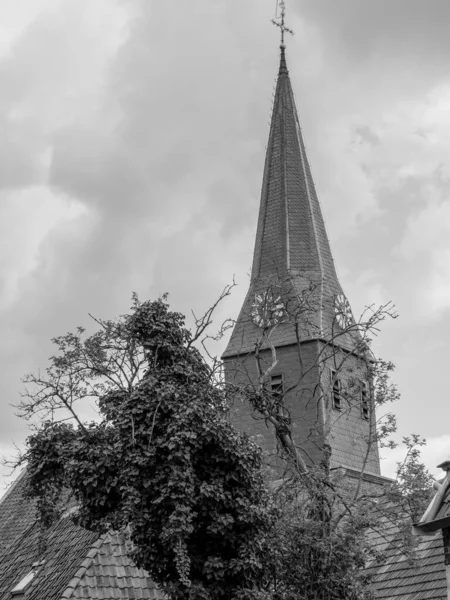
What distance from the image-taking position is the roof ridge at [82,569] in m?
21.4

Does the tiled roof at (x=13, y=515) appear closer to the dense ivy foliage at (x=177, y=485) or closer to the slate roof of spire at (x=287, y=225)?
the dense ivy foliage at (x=177, y=485)

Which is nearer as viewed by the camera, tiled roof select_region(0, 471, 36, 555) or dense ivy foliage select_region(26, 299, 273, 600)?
dense ivy foliage select_region(26, 299, 273, 600)

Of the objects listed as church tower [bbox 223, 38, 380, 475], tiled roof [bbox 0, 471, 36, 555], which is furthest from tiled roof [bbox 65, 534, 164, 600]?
church tower [bbox 223, 38, 380, 475]

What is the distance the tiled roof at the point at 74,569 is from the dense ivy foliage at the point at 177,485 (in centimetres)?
327

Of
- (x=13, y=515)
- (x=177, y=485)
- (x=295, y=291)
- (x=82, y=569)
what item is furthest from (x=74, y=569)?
(x=295, y=291)

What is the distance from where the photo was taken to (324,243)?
48562mm

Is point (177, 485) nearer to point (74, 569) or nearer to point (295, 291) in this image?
point (74, 569)

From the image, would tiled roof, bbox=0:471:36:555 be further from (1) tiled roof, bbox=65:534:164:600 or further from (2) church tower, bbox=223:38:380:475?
(2) church tower, bbox=223:38:380:475

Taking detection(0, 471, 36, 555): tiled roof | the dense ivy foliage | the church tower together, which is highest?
the church tower

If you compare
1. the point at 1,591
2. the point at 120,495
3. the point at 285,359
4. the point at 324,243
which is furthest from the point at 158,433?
the point at 324,243

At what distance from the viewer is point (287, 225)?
4831 cm

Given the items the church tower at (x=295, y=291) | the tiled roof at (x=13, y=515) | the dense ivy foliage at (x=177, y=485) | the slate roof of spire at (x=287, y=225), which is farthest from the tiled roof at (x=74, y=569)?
the slate roof of spire at (x=287, y=225)

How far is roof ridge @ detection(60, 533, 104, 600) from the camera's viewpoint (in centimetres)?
2142

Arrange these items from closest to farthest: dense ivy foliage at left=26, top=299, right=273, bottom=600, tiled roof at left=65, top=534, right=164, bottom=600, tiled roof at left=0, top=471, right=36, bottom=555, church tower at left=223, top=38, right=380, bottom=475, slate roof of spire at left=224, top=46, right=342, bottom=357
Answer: dense ivy foliage at left=26, top=299, right=273, bottom=600
tiled roof at left=65, top=534, right=164, bottom=600
tiled roof at left=0, top=471, right=36, bottom=555
church tower at left=223, top=38, right=380, bottom=475
slate roof of spire at left=224, top=46, right=342, bottom=357
